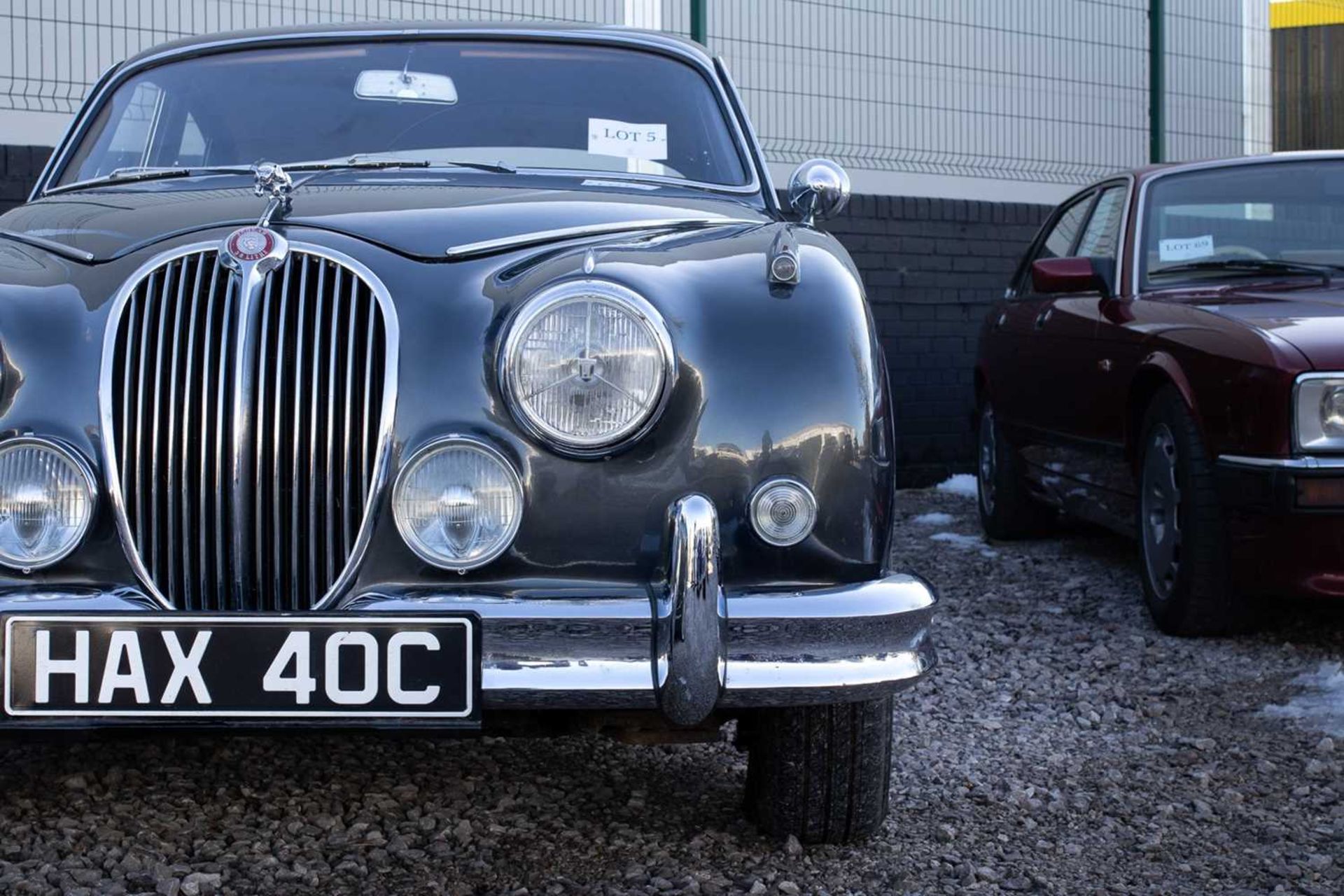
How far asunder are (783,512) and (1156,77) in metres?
8.35

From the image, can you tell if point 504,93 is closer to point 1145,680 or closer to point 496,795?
point 496,795

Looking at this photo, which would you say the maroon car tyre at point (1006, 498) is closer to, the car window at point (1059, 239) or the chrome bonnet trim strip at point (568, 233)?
the car window at point (1059, 239)

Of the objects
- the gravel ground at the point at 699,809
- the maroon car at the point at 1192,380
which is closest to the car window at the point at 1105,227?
the maroon car at the point at 1192,380

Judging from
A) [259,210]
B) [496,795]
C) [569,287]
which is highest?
[259,210]

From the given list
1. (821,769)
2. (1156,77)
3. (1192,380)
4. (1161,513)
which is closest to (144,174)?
(821,769)

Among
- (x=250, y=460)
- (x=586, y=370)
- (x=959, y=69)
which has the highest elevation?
(x=959, y=69)

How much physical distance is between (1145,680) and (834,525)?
6.85ft

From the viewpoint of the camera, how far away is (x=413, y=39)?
11.9 ft

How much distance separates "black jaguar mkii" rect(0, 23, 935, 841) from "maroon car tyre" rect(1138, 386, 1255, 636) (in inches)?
81.6

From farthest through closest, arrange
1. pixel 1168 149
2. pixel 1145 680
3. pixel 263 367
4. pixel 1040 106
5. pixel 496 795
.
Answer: pixel 1168 149, pixel 1040 106, pixel 1145 680, pixel 496 795, pixel 263 367

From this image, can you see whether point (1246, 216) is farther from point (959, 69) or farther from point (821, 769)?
point (959, 69)

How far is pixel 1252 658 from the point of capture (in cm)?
425

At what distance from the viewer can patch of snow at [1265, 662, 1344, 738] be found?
143 inches

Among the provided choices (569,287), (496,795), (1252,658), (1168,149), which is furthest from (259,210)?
(1168,149)
